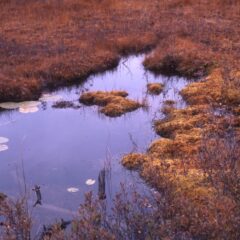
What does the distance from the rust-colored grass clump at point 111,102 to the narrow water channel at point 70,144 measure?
0.26m

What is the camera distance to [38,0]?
30469 millimetres

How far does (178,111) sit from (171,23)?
35.9ft

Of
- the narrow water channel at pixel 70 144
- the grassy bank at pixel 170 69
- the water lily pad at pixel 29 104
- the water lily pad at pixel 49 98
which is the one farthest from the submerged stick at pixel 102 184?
the water lily pad at pixel 49 98

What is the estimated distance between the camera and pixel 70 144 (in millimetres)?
13883

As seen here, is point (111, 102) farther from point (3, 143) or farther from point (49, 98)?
point (3, 143)

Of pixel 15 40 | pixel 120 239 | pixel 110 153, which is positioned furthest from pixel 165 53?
pixel 120 239

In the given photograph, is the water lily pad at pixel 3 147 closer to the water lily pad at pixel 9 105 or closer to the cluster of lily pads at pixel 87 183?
the cluster of lily pads at pixel 87 183

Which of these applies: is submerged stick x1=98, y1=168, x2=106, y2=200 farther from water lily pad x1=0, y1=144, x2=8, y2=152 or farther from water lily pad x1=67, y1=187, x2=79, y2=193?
water lily pad x1=0, y1=144, x2=8, y2=152

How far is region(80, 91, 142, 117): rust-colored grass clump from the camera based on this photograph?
16078 mm

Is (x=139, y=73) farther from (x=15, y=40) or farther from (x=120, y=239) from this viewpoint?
(x=120, y=239)

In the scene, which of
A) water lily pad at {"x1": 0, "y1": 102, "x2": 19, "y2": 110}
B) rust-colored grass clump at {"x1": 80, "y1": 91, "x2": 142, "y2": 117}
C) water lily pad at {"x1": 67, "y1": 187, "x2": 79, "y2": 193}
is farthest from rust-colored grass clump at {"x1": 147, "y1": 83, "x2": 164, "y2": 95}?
water lily pad at {"x1": 67, "y1": 187, "x2": 79, "y2": 193}

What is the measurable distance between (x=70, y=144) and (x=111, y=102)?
321 cm

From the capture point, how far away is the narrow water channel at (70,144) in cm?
1144

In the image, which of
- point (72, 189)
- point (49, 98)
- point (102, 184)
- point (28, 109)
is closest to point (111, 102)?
point (49, 98)
